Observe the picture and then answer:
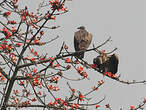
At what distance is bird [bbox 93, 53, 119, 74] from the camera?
21.9 ft

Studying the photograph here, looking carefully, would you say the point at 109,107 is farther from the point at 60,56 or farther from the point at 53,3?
the point at 53,3

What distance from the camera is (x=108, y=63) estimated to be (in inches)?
271

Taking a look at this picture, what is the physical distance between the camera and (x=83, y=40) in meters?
7.24

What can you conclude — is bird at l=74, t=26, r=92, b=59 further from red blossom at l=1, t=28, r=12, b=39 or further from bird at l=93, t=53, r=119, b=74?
red blossom at l=1, t=28, r=12, b=39

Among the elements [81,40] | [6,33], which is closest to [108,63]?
[81,40]

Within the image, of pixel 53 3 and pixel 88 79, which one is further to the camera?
pixel 88 79

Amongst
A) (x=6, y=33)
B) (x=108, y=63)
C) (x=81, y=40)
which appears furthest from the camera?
(x=81, y=40)

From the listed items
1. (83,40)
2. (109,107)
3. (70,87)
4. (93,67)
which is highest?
(83,40)

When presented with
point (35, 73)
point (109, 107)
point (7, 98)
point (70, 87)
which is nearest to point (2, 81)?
point (7, 98)

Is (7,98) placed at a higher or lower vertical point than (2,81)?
lower

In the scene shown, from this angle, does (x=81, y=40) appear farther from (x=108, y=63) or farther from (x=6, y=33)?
(x=6, y=33)

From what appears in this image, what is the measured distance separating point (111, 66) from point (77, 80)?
1096 millimetres

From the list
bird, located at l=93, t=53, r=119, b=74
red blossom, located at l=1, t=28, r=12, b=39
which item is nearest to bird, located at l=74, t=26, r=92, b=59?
bird, located at l=93, t=53, r=119, b=74

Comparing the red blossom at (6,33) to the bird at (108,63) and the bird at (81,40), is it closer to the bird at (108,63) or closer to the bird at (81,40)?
the bird at (81,40)
